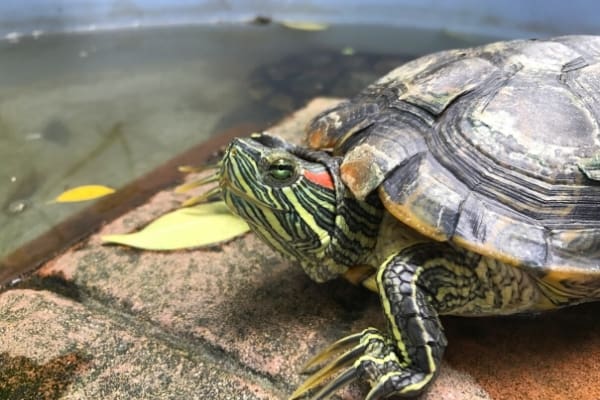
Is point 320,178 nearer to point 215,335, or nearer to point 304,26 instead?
point 215,335

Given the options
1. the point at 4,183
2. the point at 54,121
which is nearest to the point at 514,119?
the point at 4,183

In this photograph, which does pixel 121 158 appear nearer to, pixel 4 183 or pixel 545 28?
pixel 4 183

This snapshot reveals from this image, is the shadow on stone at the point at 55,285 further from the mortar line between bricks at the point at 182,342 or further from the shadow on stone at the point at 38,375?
the shadow on stone at the point at 38,375

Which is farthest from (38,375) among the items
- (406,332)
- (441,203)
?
(441,203)

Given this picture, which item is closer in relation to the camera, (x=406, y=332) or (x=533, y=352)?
(x=406, y=332)

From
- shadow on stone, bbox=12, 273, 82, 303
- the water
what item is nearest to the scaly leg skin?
shadow on stone, bbox=12, 273, 82, 303

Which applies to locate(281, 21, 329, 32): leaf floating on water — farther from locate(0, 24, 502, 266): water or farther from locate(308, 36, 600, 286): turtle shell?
locate(308, 36, 600, 286): turtle shell
